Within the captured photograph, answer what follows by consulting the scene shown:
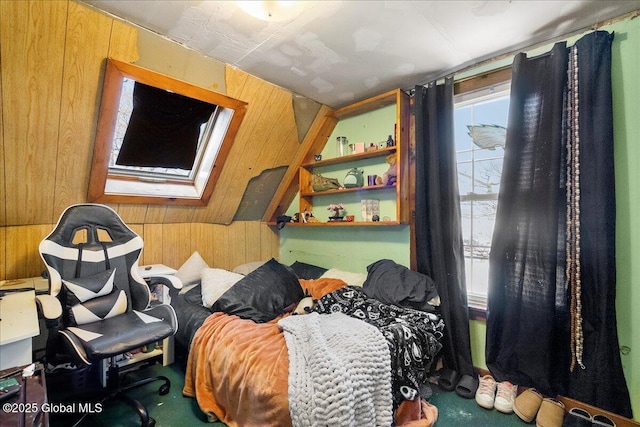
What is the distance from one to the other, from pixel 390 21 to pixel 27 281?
2949 mm

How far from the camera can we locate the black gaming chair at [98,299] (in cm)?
148

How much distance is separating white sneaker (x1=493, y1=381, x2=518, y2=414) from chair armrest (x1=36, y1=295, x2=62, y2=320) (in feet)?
8.40

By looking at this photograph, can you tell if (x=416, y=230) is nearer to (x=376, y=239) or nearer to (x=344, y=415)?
(x=376, y=239)

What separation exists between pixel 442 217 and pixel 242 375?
1.76 metres

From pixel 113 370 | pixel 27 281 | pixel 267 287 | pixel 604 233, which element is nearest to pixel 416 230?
pixel 604 233

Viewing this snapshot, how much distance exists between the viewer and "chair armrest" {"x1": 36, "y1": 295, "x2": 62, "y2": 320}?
4.58 ft

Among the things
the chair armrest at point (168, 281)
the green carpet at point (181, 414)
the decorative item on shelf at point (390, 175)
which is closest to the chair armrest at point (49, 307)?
the chair armrest at point (168, 281)

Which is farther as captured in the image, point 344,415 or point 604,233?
point 604,233

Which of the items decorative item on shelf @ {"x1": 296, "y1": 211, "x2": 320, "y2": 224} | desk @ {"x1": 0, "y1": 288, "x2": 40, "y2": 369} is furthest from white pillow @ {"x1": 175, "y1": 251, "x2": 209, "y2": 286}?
desk @ {"x1": 0, "y1": 288, "x2": 40, "y2": 369}

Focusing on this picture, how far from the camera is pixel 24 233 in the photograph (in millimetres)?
2143

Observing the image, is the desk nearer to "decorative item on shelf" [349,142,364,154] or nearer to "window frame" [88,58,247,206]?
"window frame" [88,58,247,206]

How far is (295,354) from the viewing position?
149 centimetres

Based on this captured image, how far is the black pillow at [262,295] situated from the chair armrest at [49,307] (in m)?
0.90

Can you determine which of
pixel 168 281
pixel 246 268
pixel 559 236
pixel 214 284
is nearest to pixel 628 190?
pixel 559 236
